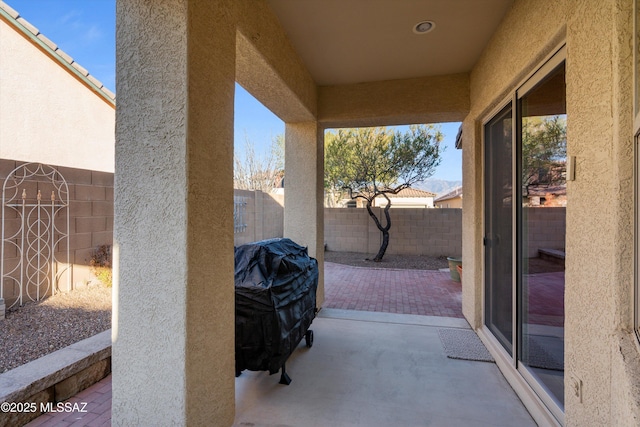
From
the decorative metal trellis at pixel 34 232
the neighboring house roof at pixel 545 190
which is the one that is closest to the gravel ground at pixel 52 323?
the decorative metal trellis at pixel 34 232

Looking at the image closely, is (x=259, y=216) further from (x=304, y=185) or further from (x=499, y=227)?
(x=499, y=227)

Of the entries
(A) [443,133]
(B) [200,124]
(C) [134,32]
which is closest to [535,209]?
(B) [200,124]

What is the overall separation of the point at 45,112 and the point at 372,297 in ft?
23.6

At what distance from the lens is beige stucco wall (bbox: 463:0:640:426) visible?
1.30 metres

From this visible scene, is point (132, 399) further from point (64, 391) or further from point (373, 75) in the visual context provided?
point (373, 75)

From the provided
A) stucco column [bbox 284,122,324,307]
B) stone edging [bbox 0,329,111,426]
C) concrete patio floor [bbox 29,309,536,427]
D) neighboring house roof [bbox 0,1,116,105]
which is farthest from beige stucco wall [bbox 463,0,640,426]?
neighboring house roof [bbox 0,1,116,105]

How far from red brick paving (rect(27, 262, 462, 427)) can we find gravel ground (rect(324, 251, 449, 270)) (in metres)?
0.60

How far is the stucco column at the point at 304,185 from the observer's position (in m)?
4.41

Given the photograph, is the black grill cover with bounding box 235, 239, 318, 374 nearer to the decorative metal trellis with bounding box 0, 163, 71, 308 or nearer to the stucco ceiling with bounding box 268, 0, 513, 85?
the stucco ceiling with bounding box 268, 0, 513, 85

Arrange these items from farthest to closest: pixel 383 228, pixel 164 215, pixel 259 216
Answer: pixel 383 228 → pixel 259 216 → pixel 164 215

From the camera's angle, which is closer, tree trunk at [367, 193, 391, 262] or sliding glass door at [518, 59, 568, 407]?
sliding glass door at [518, 59, 568, 407]

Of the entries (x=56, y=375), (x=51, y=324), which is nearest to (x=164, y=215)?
(x=56, y=375)

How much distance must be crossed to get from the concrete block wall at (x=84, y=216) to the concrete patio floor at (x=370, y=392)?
7.74 ft

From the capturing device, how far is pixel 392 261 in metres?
9.05
